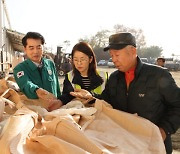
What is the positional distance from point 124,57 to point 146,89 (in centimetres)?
30

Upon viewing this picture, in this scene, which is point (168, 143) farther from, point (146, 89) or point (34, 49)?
point (34, 49)

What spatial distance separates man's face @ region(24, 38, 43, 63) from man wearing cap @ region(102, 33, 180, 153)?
42.0 inches

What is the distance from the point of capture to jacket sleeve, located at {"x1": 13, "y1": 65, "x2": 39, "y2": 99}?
2.57 meters

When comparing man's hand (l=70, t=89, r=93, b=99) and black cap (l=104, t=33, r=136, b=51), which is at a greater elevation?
black cap (l=104, t=33, r=136, b=51)

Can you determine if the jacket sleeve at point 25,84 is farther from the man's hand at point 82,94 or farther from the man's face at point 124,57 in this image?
the man's face at point 124,57

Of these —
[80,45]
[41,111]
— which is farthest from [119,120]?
[80,45]

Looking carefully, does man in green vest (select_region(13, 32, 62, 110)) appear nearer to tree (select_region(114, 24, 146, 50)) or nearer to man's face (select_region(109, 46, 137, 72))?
man's face (select_region(109, 46, 137, 72))

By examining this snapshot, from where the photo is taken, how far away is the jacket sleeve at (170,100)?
207 centimetres

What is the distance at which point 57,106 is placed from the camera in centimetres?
232

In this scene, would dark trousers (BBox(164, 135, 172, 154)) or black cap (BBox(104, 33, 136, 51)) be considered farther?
dark trousers (BBox(164, 135, 172, 154))

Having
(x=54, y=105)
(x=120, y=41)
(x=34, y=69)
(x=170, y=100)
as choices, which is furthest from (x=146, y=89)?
(x=34, y=69)

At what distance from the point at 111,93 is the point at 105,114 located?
0.41 meters

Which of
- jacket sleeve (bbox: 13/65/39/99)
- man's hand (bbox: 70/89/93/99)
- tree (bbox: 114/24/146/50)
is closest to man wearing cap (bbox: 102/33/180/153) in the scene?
man's hand (bbox: 70/89/93/99)

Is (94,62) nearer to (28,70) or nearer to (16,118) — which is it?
(28,70)
